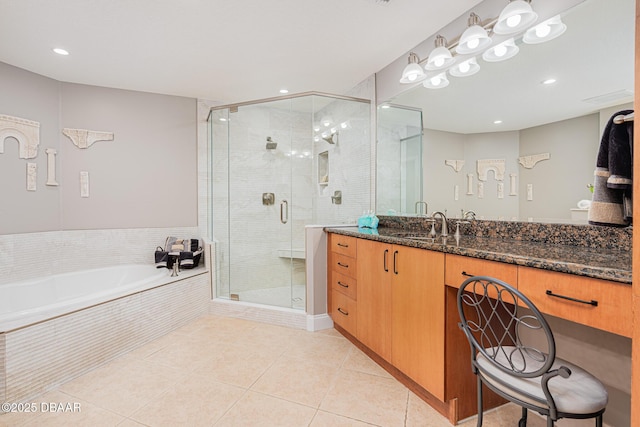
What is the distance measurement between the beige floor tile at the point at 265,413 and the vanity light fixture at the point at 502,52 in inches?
92.8

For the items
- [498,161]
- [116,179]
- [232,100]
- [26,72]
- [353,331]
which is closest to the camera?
[498,161]

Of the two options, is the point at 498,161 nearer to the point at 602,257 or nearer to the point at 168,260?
the point at 602,257

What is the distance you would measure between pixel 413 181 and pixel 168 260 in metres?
2.58

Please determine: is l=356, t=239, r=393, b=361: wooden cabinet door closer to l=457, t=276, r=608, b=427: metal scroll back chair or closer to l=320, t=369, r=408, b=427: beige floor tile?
l=320, t=369, r=408, b=427: beige floor tile

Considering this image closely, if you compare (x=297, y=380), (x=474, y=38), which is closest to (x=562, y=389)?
(x=297, y=380)

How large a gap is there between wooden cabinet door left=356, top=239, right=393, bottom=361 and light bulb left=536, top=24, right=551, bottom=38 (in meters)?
1.43

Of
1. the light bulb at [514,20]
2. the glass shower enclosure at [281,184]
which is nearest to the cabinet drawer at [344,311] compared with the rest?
the glass shower enclosure at [281,184]

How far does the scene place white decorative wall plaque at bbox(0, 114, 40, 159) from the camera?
2.66 metres

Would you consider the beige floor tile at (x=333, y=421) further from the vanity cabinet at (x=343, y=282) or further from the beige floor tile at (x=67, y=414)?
the beige floor tile at (x=67, y=414)

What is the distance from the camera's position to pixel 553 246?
146cm

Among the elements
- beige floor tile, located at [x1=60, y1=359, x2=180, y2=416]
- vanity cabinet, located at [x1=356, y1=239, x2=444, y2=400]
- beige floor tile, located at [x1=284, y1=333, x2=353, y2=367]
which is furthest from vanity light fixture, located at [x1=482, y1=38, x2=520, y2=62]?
beige floor tile, located at [x1=60, y1=359, x2=180, y2=416]

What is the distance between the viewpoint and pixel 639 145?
2.54 ft

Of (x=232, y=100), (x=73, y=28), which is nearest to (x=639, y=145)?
(x=73, y=28)

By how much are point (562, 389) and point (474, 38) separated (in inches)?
73.1
